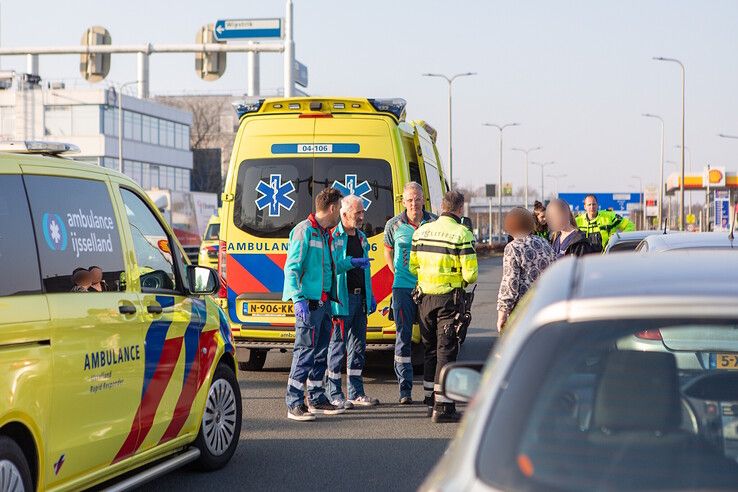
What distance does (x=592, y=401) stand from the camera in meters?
3.27

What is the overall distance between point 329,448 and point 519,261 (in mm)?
2081

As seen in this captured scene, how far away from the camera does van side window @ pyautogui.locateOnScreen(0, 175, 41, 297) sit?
5.25 m

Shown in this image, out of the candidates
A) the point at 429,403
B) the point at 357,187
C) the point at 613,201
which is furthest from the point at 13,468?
the point at 613,201

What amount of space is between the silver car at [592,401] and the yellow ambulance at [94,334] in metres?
2.62

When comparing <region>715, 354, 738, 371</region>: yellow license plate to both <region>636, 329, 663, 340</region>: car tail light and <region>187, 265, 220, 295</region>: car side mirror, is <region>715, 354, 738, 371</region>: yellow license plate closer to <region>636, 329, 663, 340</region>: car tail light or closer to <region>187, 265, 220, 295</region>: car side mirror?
<region>636, 329, 663, 340</region>: car tail light

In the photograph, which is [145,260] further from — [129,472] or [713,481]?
[713,481]

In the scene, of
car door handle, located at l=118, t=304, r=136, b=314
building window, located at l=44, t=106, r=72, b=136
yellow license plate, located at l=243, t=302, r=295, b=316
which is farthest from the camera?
building window, located at l=44, t=106, r=72, b=136

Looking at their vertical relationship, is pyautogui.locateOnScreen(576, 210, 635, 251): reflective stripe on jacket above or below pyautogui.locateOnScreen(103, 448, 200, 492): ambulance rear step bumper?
above

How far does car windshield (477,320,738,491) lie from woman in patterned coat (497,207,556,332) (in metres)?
6.01

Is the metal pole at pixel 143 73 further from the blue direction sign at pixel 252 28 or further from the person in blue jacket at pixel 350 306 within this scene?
the person in blue jacket at pixel 350 306

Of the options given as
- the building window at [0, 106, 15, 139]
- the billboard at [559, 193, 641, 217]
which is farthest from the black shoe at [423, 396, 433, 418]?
the building window at [0, 106, 15, 139]

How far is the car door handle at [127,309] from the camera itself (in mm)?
6219

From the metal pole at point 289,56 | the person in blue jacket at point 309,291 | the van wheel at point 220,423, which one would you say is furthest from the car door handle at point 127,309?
the metal pole at point 289,56

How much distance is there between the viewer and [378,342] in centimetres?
1222
